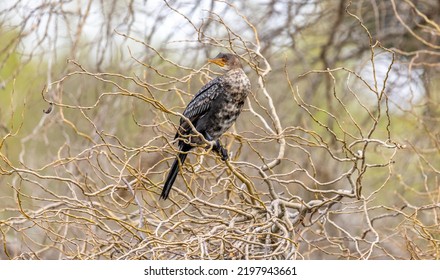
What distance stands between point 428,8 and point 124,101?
2323 millimetres

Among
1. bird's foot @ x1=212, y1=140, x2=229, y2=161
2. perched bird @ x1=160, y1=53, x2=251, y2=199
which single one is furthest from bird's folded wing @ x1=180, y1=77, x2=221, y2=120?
bird's foot @ x1=212, y1=140, x2=229, y2=161

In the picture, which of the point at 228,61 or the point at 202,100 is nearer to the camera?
the point at 202,100

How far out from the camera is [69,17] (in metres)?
4.87

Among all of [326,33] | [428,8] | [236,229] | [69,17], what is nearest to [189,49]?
[69,17]

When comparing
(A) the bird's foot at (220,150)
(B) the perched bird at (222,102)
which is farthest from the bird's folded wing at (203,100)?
(A) the bird's foot at (220,150)

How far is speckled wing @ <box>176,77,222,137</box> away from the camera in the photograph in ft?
13.8

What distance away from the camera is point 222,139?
4.79 m

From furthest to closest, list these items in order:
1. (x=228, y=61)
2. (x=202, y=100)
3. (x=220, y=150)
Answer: (x=228, y=61), (x=202, y=100), (x=220, y=150)

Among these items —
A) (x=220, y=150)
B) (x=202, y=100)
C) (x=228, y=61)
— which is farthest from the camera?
(x=228, y=61)

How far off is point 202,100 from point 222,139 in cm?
62

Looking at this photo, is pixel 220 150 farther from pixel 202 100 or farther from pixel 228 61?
pixel 228 61

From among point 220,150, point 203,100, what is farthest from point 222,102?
point 220,150

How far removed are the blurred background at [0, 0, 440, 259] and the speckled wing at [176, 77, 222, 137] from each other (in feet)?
0.33
